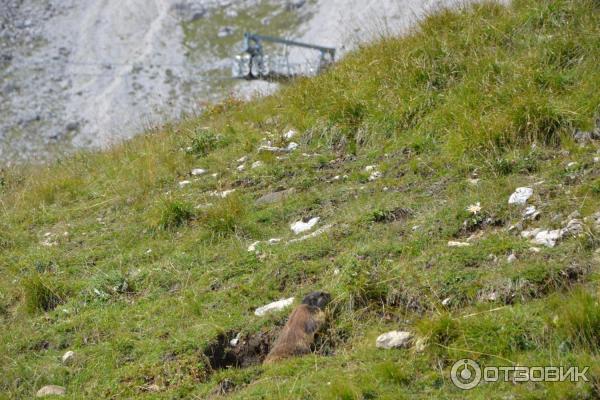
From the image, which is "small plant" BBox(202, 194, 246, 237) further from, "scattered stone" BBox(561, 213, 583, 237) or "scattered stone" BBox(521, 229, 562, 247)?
"scattered stone" BBox(561, 213, 583, 237)

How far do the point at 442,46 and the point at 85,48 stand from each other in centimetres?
2757

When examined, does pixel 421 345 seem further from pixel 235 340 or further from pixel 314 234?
pixel 314 234

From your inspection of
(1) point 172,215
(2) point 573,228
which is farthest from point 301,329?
(1) point 172,215

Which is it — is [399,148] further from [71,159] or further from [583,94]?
[71,159]

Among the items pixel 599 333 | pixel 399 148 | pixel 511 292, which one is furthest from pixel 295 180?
pixel 599 333

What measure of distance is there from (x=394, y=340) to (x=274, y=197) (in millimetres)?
3678

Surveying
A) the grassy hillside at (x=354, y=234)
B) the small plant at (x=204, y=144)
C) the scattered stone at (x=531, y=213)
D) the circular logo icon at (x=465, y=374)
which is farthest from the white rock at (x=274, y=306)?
the small plant at (x=204, y=144)

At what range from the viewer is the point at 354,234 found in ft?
22.8

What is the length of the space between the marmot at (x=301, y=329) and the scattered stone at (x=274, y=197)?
108 inches

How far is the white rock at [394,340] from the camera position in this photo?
5.14 metres

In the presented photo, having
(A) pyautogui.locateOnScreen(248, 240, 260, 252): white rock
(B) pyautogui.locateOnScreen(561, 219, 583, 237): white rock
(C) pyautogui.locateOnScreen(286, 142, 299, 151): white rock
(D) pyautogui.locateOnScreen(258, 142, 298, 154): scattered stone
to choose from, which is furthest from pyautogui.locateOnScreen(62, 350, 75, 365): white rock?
(C) pyautogui.locateOnScreen(286, 142, 299, 151): white rock

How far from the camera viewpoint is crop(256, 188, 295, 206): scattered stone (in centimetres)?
846

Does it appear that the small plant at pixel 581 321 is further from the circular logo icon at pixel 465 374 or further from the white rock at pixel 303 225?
the white rock at pixel 303 225

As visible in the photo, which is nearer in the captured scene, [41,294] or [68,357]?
[68,357]
